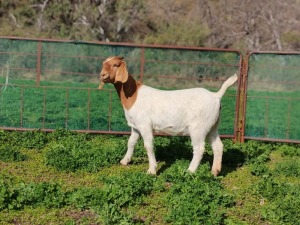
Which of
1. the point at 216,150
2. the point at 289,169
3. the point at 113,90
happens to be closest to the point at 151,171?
the point at 216,150

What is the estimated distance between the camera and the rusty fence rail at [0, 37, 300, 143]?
1066cm

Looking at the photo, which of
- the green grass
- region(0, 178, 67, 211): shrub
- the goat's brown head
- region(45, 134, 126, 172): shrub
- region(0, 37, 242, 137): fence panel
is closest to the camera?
the green grass

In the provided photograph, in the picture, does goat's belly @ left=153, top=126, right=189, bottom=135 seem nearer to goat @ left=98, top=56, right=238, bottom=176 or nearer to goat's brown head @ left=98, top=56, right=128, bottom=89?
goat @ left=98, top=56, right=238, bottom=176

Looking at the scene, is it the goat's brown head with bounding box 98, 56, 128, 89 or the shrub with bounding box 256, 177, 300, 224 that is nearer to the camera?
the shrub with bounding box 256, 177, 300, 224

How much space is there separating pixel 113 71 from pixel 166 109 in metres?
0.97

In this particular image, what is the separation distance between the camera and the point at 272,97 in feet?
33.9

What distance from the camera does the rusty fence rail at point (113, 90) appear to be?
10.7 meters

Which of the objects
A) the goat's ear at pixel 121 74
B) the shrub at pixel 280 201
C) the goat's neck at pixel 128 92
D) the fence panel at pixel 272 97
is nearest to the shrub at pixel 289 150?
the fence panel at pixel 272 97

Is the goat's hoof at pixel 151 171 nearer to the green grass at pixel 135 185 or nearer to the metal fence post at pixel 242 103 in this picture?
the green grass at pixel 135 185

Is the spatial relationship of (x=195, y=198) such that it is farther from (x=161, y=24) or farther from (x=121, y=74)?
(x=161, y=24)

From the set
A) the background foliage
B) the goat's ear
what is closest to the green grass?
the goat's ear

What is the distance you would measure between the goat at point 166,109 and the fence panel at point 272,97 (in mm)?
3093

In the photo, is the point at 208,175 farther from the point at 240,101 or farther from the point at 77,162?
the point at 240,101

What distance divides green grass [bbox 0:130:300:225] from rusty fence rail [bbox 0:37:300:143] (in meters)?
1.15
